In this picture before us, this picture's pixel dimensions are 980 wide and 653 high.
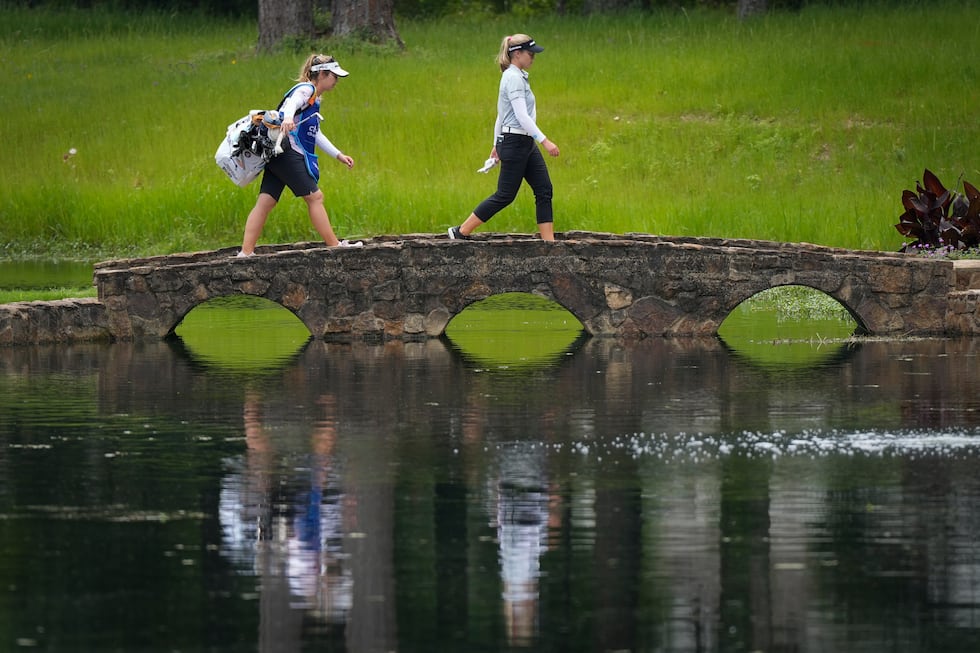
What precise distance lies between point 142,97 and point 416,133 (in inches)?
233

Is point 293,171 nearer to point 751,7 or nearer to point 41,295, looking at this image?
point 41,295

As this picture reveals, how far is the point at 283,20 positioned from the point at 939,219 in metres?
18.2

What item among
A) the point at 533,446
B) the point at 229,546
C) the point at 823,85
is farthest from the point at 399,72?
the point at 229,546

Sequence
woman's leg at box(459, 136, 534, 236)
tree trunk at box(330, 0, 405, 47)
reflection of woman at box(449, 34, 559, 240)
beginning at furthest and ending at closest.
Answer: tree trunk at box(330, 0, 405, 47) < woman's leg at box(459, 136, 534, 236) < reflection of woman at box(449, 34, 559, 240)

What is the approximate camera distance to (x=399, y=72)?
1320 inches

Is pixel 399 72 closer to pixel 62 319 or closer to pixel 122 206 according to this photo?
pixel 122 206

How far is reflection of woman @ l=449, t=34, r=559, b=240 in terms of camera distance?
16.9 metres

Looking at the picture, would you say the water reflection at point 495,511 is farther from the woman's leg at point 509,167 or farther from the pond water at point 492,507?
the woman's leg at point 509,167

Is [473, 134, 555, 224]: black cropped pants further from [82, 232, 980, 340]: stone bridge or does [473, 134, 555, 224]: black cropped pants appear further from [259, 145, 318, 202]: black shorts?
[259, 145, 318, 202]: black shorts

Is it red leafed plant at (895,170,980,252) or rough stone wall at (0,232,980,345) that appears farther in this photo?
red leafed plant at (895,170,980,252)

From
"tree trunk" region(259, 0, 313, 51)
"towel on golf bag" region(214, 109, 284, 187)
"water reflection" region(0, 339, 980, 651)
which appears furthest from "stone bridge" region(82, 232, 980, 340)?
"tree trunk" region(259, 0, 313, 51)

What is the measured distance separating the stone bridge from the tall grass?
608 cm

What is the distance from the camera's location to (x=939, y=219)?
21250 mm

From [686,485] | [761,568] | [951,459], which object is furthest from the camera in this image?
[951,459]
